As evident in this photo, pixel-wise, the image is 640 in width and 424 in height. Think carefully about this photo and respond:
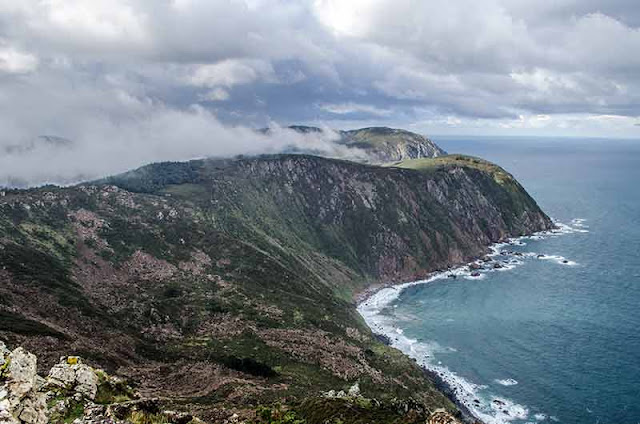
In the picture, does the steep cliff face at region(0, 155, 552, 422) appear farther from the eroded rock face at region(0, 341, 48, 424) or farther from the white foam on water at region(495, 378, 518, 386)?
the eroded rock face at region(0, 341, 48, 424)

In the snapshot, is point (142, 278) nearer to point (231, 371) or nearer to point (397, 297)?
point (231, 371)

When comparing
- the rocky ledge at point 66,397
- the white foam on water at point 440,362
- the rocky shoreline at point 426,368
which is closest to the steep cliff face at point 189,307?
the rocky shoreline at point 426,368

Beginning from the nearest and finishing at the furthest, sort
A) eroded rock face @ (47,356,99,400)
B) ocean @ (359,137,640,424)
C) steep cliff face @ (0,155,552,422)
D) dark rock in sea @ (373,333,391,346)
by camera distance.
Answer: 1. eroded rock face @ (47,356,99,400)
2. steep cliff face @ (0,155,552,422)
3. ocean @ (359,137,640,424)
4. dark rock in sea @ (373,333,391,346)

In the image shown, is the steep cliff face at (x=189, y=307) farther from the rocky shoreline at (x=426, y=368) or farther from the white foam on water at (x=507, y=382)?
the white foam on water at (x=507, y=382)

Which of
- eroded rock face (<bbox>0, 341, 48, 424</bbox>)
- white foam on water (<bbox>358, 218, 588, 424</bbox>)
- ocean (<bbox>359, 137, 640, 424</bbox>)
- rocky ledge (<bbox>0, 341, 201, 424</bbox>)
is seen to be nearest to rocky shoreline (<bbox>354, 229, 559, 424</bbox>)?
white foam on water (<bbox>358, 218, 588, 424</bbox>)

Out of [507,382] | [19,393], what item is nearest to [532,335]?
[507,382]

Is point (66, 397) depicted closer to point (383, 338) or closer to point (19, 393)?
point (19, 393)

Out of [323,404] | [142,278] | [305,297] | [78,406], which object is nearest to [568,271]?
[305,297]

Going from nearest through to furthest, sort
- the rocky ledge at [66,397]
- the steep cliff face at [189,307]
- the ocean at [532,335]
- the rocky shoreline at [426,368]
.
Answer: the rocky ledge at [66,397] < the steep cliff face at [189,307] < the rocky shoreline at [426,368] < the ocean at [532,335]
